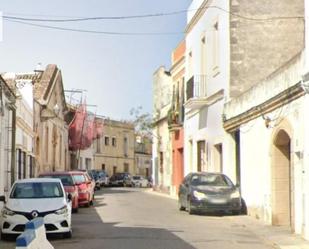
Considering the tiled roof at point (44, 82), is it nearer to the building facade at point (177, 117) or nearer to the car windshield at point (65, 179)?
the building facade at point (177, 117)

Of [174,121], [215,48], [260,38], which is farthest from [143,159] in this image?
[260,38]

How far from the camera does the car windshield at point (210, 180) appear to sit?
24.2 metres

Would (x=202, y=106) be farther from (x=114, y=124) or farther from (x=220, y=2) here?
(x=114, y=124)

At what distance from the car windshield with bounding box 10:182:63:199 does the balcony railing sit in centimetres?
1462

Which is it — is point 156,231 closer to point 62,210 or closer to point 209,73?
point 62,210

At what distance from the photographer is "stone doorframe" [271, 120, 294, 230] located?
19406mm

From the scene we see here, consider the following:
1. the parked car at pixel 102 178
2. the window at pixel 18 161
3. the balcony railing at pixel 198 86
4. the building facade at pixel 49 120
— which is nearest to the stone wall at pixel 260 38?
the balcony railing at pixel 198 86

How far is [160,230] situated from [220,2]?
1318cm

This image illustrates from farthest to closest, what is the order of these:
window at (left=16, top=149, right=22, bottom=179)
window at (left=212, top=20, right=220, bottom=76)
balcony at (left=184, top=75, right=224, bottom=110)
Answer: balcony at (left=184, top=75, right=224, bottom=110) < window at (left=16, top=149, right=22, bottom=179) < window at (left=212, top=20, right=220, bottom=76)

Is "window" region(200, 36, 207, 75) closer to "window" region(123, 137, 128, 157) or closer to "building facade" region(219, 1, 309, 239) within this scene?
"building facade" region(219, 1, 309, 239)

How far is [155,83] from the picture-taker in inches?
1957

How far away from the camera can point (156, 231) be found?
57.9 feet

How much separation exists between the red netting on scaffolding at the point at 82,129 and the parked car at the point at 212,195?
108 ft

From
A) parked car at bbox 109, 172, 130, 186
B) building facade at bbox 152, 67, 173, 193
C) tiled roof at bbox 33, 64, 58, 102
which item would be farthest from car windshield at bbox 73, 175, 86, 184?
parked car at bbox 109, 172, 130, 186
